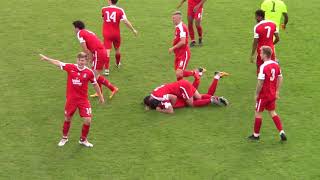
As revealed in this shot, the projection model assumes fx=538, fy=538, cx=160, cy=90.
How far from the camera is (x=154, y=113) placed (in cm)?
Answer: 1309

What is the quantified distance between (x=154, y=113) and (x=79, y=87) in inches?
101

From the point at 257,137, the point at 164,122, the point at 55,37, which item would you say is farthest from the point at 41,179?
the point at 55,37

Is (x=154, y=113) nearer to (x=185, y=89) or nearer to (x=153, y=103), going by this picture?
(x=153, y=103)

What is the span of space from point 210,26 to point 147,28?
2.26 m

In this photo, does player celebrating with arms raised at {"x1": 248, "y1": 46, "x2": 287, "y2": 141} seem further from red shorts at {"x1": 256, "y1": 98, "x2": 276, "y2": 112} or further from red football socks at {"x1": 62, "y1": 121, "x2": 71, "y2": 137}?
red football socks at {"x1": 62, "y1": 121, "x2": 71, "y2": 137}

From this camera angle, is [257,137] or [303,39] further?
[303,39]

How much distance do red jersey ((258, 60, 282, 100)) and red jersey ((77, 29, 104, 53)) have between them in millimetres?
4339

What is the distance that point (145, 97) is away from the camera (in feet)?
44.0

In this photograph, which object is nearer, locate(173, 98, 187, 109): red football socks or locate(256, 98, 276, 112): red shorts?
locate(256, 98, 276, 112): red shorts

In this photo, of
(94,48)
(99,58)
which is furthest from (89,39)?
(99,58)

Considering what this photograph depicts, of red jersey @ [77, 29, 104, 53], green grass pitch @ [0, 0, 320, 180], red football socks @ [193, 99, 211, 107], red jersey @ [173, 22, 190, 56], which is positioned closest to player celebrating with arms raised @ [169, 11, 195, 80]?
red jersey @ [173, 22, 190, 56]

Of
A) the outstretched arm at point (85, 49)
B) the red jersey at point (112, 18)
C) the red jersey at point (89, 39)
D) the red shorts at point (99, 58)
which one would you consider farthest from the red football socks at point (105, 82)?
the red jersey at point (112, 18)

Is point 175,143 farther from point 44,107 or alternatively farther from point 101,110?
point 44,107

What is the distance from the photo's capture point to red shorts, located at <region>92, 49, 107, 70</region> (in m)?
13.5
